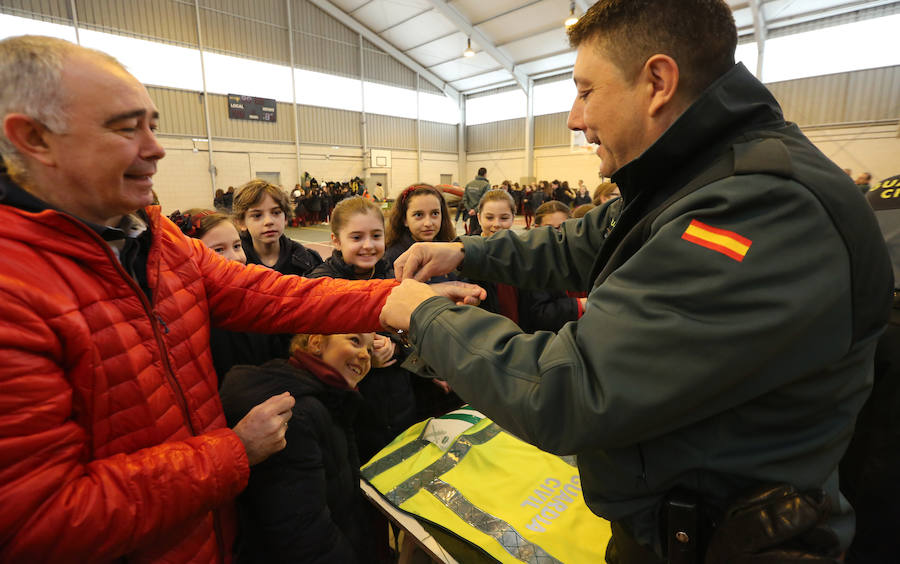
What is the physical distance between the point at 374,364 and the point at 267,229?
1889 mm

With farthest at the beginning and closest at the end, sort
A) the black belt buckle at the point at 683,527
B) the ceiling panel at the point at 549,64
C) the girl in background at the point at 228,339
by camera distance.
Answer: the ceiling panel at the point at 549,64 < the girl in background at the point at 228,339 < the black belt buckle at the point at 683,527

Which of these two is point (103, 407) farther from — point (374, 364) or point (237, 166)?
point (237, 166)

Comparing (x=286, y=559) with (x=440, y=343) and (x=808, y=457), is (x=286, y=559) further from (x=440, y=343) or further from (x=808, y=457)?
(x=808, y=457)

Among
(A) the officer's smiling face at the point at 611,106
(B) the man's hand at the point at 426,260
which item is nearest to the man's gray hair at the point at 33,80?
(B) the man's hand at the point at 426,260

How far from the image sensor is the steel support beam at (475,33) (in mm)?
16156

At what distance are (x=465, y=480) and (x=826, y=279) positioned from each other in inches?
47.6

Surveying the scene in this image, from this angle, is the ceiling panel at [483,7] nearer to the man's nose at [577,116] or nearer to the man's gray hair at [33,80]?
the man's nose at [577,116]

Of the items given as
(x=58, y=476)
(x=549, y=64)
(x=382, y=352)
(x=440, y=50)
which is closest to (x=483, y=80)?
(x=440, y=50)

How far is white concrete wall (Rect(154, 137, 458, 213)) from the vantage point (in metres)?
15.6

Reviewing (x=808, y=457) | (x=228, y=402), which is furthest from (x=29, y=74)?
(x=808, y=457)

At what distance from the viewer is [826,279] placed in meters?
0.81

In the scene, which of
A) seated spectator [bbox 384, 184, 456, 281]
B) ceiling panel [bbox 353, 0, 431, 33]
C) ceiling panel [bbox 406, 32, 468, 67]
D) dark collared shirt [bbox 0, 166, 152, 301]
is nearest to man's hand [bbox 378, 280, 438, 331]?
dark collared shirt [bbox 0, 166, 152, 301]

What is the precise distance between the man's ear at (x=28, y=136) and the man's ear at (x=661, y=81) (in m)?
1.44

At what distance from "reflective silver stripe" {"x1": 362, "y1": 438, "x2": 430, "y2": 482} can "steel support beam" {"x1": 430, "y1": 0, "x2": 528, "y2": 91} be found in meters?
17.9
